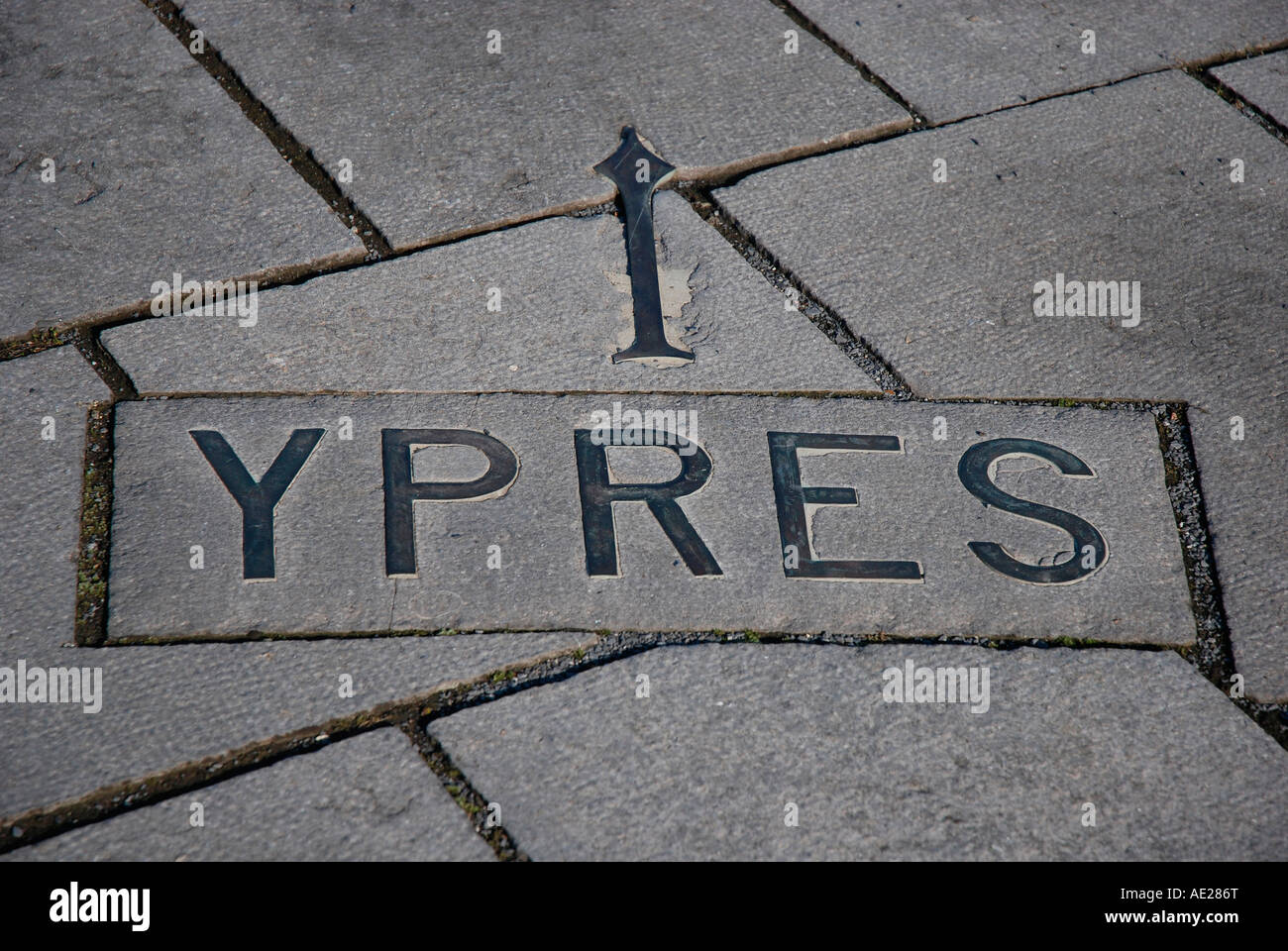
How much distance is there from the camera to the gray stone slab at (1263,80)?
342 centimetres

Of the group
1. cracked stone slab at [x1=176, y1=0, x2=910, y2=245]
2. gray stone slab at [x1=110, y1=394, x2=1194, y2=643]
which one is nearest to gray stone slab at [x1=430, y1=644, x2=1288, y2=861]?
gray stone slab at [x1=110, y1=394, x2=1194, y2=643]

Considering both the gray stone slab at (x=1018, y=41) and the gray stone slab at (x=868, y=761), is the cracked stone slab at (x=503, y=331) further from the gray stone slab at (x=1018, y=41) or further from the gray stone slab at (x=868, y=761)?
the gray stone slab at (x=1018, y=41)

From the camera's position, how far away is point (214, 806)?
5.92 feet

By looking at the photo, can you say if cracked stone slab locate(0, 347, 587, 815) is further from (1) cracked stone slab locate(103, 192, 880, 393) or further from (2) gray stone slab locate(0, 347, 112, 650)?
(1) cracked stone slab locate(103, 192, 880, 393)

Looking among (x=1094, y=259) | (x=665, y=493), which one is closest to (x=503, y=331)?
(x=665, y=493)

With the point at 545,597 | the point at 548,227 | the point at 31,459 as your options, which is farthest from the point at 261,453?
the point at 548,227

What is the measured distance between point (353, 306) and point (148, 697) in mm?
1096

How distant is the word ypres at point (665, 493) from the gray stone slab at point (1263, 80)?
1827 mm

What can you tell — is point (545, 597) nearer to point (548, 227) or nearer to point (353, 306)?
point (353, 306)

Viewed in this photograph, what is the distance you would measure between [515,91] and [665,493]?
1596mm

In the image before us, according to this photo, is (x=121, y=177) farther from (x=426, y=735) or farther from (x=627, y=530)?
(x=426, y=735)

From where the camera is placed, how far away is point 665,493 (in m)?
2.31

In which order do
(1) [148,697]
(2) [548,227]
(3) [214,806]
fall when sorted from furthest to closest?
(2) [548,227] < (1) [148,697] < (3) [214,806]

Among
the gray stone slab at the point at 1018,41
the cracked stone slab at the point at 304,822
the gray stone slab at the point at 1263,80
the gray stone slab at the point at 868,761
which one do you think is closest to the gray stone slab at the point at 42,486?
the cracked stone slab at the point at 304,822
